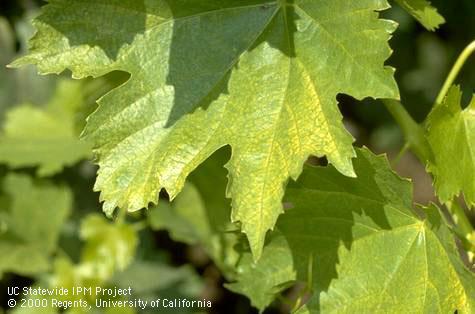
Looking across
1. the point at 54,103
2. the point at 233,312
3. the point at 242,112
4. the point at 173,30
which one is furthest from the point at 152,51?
the point at 233,312

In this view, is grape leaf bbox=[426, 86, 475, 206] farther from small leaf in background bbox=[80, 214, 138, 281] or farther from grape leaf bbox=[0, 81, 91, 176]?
grape leaf bbox=[0, 81, 91, 176]

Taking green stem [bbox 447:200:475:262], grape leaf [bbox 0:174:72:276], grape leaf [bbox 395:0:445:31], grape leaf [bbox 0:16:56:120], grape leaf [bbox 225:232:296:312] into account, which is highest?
grape leaf [bbox 395:0:445:31]

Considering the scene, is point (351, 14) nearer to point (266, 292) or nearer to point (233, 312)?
point (266, 292)

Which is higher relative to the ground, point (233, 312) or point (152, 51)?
point (152, 51)

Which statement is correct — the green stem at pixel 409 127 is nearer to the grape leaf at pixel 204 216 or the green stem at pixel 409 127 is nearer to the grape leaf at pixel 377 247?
the grape leaf at pixel 377 247

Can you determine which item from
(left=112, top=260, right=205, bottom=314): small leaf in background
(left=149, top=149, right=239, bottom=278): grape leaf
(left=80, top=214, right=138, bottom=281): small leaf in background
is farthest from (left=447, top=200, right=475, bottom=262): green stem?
(left=112, top=260, right=205, bottom=314): small leaf in background
